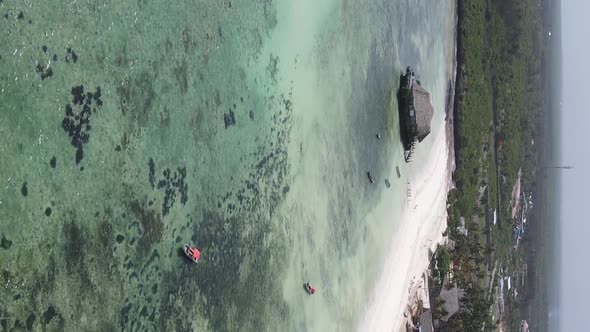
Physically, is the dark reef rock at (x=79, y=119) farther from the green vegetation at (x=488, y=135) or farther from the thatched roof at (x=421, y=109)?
the green vegetation at (x=488, y=135)

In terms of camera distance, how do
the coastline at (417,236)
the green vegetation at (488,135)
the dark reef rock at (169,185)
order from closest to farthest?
1. the dark reef rock at (169,185)
2. the coastline at (417,236)
3. the green vegetation at (488,135)

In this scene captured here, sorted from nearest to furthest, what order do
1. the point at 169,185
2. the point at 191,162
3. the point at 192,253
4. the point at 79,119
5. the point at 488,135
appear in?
the point at 79,119, the point at 169,185, the point at 192,253, the point at 191,162, the point at 488,135

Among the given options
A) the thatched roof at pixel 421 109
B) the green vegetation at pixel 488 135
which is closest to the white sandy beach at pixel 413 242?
the green vegetation at pixel 488 135

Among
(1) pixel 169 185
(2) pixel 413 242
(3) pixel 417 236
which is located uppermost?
(1) pixel 169 185

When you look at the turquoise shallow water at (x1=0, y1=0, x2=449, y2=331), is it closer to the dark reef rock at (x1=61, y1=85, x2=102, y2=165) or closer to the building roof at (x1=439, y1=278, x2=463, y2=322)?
the dark reef rock at (x1=61, y1=85, x2=102, y2=165)

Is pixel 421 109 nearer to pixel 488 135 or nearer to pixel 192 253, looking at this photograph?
pixel 488 135

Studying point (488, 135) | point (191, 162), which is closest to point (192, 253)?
point (191, 162)
